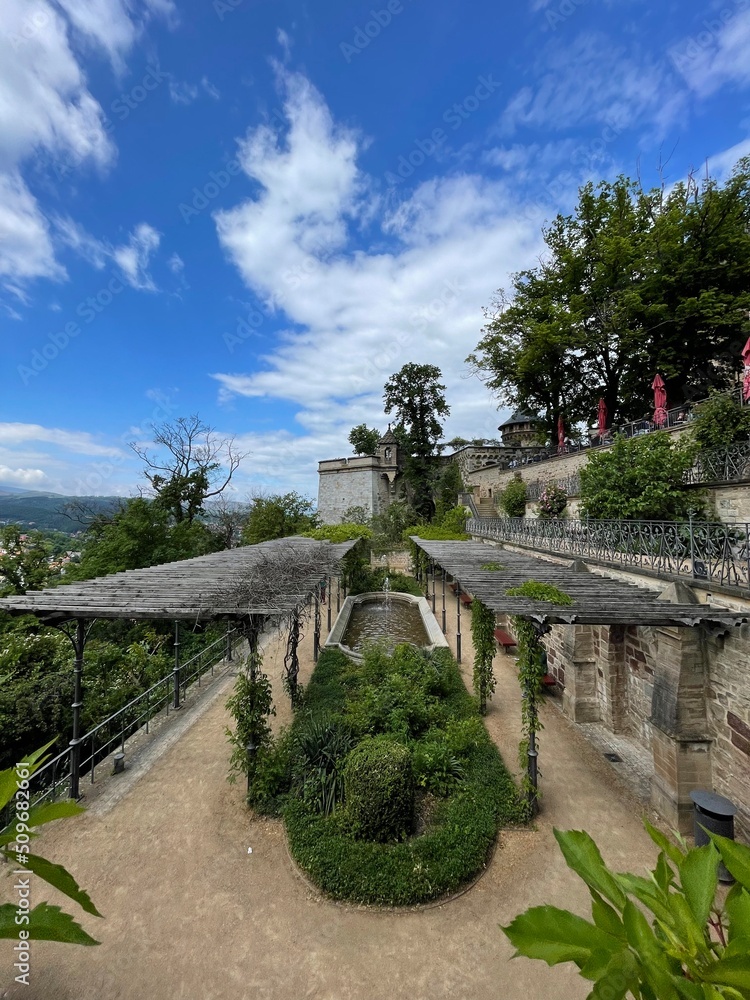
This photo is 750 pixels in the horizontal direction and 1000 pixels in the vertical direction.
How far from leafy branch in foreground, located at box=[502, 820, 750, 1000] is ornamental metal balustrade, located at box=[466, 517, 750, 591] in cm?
571

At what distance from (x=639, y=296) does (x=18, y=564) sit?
26.5m

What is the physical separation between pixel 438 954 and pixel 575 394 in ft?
82.1

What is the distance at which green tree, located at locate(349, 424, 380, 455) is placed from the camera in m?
45.2

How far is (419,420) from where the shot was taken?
3719 cm

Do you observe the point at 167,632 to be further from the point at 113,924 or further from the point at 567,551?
the point at 567,551

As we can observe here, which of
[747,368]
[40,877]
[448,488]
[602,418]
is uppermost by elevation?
[602,418]

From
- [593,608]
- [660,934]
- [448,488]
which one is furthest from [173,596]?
[448,488]

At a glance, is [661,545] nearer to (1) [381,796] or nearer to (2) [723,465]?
(2) [723,465]

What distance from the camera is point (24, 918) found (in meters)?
1.00

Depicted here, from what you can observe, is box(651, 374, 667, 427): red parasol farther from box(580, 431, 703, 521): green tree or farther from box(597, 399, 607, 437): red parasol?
box(580, 431, 703, 521): green tree

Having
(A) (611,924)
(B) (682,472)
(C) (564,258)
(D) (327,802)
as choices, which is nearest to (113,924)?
(D) (327,802)

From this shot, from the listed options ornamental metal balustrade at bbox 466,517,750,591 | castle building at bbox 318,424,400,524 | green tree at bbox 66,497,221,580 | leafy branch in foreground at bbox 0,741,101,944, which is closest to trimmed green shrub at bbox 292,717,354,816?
leafy branch in foreground at bbox 0,741,101,944

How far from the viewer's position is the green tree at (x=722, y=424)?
10.6 m

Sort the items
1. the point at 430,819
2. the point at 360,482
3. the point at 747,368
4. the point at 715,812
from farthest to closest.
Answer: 1. the point at 360,482
2. the point at 747,368
3. the point at 430,819
4. the point at 715,812
